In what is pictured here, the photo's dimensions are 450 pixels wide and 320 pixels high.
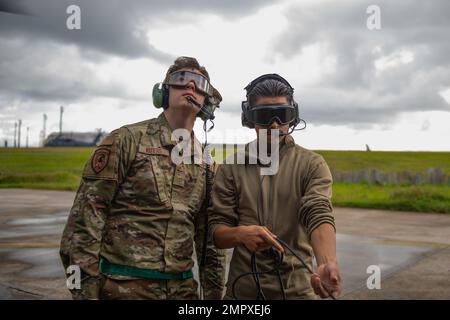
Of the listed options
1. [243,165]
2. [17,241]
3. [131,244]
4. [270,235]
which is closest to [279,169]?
[243,165]

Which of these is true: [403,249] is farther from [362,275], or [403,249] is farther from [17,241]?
[17,241]

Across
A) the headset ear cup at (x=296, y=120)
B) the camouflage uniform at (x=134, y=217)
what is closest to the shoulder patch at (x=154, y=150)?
the camouflage uniform at (x=134, y=217)

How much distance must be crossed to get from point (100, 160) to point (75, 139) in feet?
287

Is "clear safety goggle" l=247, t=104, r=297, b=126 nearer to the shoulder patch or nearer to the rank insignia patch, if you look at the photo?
the shoulder patch

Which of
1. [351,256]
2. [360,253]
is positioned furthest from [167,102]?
[360,253]

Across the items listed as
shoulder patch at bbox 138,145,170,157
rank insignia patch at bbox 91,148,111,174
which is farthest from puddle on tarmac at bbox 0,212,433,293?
rank insignia patch at bbox 91,148,111,174

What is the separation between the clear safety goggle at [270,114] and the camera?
7.83ft

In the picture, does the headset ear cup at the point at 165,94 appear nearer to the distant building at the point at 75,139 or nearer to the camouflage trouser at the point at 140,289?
the camouflage trouser at the point at 140,289

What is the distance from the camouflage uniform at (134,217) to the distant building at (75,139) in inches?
3321

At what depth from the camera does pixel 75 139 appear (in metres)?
86.4

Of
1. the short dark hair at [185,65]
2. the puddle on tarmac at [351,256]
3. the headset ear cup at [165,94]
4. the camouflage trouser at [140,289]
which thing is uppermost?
the short dark hair at [185,65]

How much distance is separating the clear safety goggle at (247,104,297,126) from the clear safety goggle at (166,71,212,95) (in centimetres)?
80

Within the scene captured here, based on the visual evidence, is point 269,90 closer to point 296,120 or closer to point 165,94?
point 296,120

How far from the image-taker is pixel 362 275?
22.3 feet
